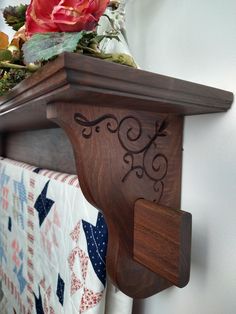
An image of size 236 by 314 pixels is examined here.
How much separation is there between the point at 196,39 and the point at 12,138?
95cm

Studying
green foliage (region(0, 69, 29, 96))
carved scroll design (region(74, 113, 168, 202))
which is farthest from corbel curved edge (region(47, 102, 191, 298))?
green foliage (region(0, 69, 29, 96))

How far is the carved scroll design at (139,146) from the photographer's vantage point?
394 mm

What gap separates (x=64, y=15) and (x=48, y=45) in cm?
4

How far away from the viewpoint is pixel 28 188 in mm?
761

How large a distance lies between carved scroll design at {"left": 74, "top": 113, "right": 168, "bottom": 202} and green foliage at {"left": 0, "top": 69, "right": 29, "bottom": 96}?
15 cm

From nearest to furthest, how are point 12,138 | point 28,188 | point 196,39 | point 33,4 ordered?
point 33,4
point 196,39
point 28,188
point 12,138

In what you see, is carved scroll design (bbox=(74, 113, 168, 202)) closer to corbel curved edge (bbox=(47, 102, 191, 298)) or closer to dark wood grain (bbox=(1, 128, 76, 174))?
corbel curved edge (bbox=(47, 102, 191, 298))

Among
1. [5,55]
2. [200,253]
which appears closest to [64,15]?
[5,55]

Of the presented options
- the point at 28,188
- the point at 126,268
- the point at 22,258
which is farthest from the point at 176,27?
the point at 22,258

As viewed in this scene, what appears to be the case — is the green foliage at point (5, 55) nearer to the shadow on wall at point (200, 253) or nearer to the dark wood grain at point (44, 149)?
the dark wood grain at point (44, 149)

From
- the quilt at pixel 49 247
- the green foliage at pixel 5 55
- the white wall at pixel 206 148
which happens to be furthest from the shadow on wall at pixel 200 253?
the green foliage at pixel 5 55

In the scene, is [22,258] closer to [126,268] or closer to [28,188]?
[28,188]

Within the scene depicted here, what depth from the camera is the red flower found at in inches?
12.1

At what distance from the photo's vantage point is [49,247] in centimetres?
66
